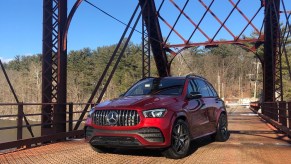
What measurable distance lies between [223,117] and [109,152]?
3.92 meters

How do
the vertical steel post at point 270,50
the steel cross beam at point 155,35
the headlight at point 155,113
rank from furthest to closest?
the steel cross beam at point 155,35 → the vertical steel post at point 270,50 → the headlight at point 155,113

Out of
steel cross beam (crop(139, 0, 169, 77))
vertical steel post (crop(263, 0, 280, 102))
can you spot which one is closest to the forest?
steel cross beam (crop(139, 0, 169, 77))

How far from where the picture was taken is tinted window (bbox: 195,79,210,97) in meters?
9.89

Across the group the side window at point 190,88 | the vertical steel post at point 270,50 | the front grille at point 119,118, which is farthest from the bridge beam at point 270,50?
the front grille at point 119,118

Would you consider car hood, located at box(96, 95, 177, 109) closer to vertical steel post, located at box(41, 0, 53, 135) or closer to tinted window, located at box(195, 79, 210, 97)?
tinted window, located at box(195, 79, 210, 97)

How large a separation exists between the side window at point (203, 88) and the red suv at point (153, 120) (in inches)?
25.7

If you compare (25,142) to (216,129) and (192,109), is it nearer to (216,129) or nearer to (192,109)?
(192,109)

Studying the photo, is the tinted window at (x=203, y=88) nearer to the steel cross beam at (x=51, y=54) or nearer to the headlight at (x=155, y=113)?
the headlight at (x=155, y=113)

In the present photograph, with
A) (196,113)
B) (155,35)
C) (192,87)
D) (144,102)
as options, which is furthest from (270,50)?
(144,102)

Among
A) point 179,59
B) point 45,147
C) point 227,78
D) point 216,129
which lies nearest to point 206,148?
point 216,129

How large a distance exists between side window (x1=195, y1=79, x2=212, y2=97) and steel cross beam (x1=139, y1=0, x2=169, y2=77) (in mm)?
12744

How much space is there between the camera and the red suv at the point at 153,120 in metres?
7.32

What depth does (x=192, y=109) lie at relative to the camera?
28.2ft

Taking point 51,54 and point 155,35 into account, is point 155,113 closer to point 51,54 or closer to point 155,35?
point 51,54
